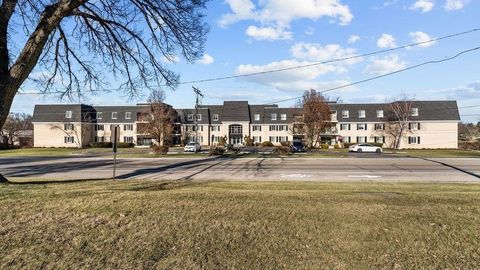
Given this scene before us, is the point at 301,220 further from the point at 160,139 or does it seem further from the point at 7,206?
the point at 160,139

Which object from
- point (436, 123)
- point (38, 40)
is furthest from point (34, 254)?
point (436, 123)

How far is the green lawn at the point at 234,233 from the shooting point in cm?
568

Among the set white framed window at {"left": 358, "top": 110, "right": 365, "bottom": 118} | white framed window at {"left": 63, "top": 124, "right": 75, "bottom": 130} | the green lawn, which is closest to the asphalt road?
the green lawn

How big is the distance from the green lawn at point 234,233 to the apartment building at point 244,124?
2868 inches

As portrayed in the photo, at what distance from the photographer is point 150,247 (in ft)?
20.0

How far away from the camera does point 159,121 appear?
74000 millimetres

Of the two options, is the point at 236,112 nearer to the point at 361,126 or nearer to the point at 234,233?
the point at 361,126

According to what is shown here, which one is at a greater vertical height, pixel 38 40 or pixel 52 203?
pixel 38 40

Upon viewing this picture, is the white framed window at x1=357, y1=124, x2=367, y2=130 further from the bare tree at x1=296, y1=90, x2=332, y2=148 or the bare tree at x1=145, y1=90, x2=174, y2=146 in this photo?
the bare tree at x1=145, y1=90, x2=174, y2=146

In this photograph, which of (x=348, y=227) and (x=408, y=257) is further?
(x=348, y=227)

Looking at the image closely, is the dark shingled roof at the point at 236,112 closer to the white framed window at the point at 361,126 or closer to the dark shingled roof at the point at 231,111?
the dark shingled roof at the point at 231,111

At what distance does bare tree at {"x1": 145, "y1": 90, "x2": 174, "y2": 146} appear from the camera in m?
73.6

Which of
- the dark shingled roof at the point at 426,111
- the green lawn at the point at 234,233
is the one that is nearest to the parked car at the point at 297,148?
the dark shingled roof at the point at 426,111

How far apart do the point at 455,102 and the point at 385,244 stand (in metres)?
86.3
